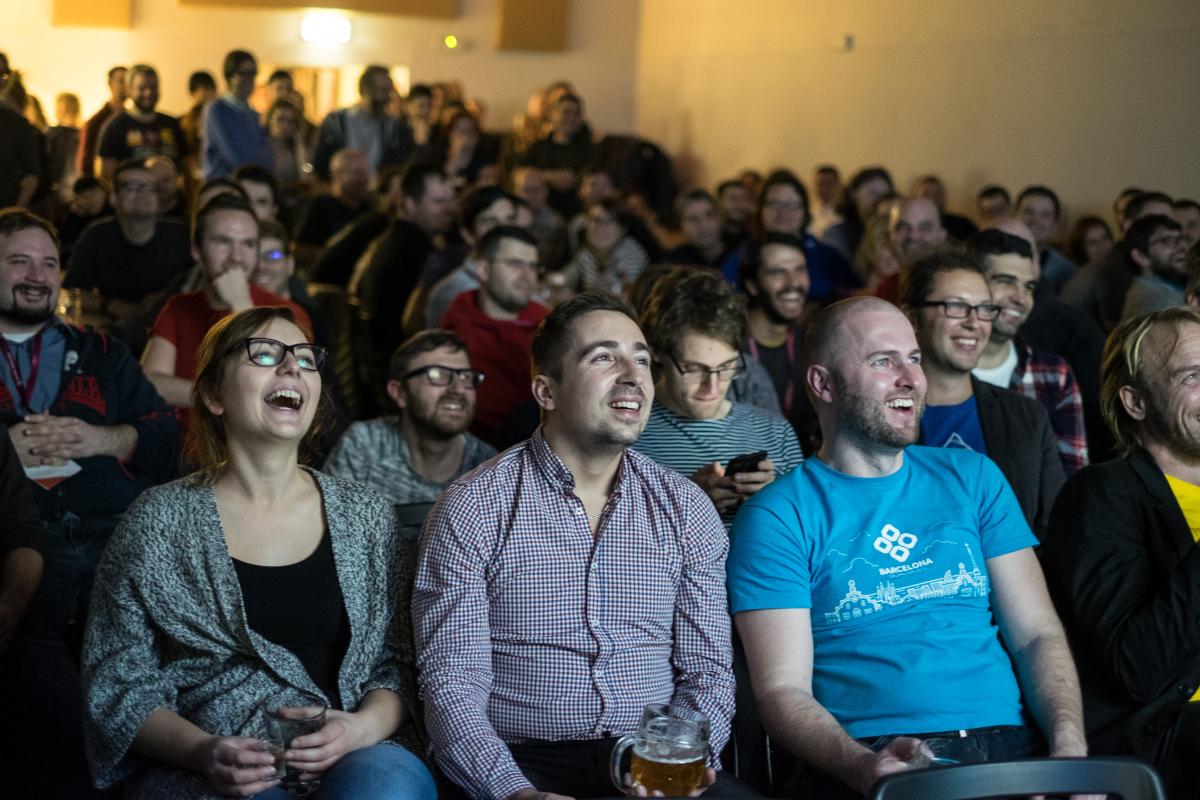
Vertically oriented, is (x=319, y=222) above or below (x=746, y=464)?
above

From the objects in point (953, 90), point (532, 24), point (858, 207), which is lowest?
point (858, 207)

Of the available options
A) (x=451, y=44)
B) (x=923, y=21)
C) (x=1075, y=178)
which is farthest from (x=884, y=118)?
(x=451, y=44)

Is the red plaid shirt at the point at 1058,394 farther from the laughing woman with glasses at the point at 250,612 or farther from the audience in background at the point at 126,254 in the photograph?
the audience in background at the point at 126,254

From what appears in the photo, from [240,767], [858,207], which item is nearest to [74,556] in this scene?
[240,767]

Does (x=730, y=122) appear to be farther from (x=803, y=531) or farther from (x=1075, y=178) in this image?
(x=803, y=531)

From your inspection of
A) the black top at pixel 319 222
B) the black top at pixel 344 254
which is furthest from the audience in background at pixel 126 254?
the black top at pixel 319 222

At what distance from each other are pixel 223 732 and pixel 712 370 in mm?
1507

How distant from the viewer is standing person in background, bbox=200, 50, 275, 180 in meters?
8.16

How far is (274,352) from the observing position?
2498 millimetres

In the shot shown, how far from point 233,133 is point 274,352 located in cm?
608

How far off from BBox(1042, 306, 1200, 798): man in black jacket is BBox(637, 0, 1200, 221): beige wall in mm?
5119

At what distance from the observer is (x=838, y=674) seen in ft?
8.30

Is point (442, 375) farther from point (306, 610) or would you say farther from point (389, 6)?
point (389, 6)

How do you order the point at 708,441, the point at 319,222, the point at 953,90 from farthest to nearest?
the point at 953,90
the point at 319,222
the point at 708,441
